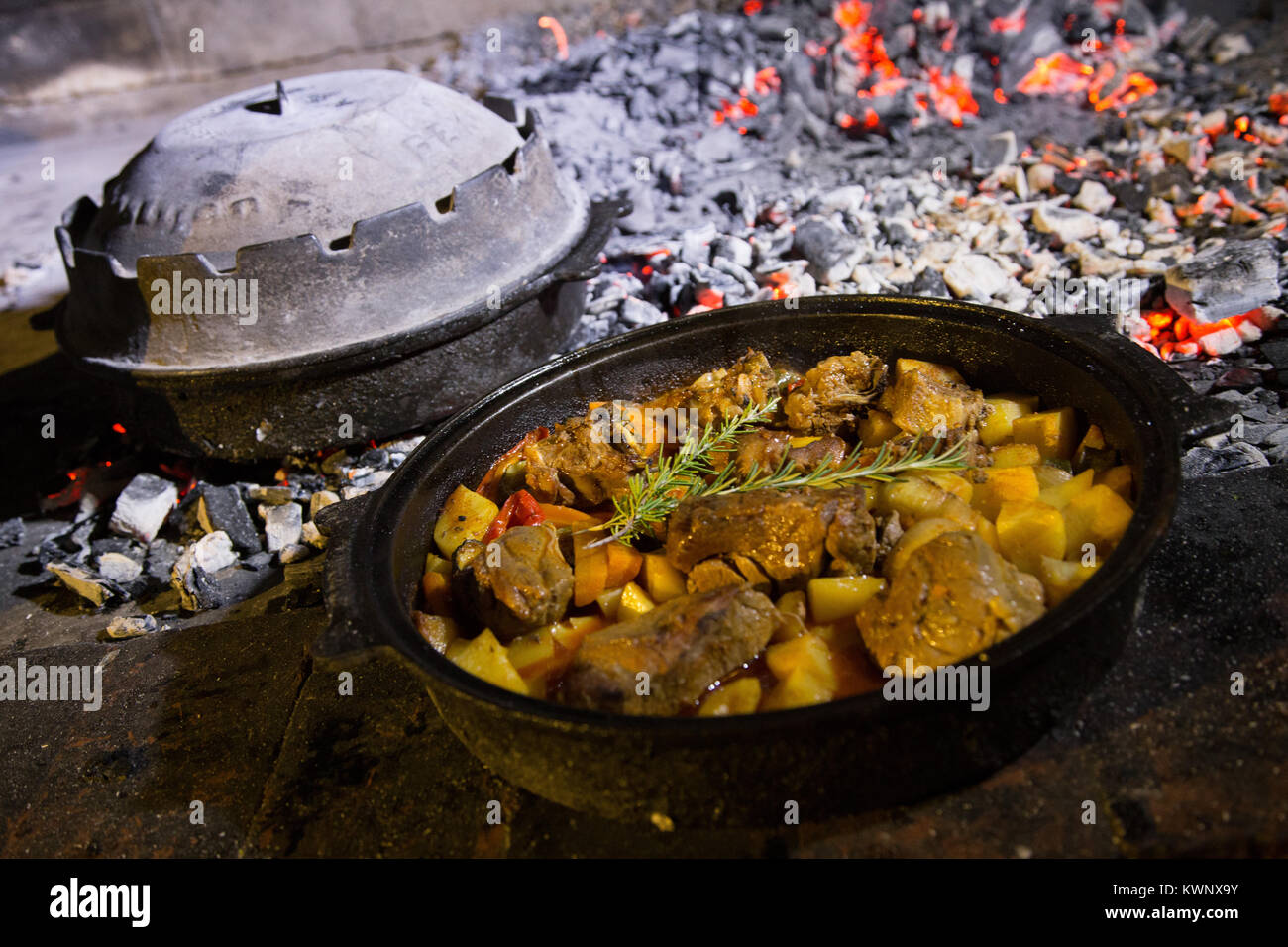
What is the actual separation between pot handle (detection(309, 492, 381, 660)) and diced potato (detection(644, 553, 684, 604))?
0.80 m

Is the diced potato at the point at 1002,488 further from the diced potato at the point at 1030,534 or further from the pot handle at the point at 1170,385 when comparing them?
the pot handle at the point at 1170,385

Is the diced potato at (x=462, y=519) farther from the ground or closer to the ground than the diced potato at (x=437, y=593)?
farther from the ground

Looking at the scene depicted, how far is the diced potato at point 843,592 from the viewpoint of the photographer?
221 cm

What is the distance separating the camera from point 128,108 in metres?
11.7

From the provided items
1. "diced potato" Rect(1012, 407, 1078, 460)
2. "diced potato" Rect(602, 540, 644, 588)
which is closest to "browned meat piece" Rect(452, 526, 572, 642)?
"diced potato" Rect(602, 540, 644, 588)

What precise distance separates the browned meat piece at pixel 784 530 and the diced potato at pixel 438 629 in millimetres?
712

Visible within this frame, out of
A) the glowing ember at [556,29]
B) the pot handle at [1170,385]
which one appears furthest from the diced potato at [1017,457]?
the glowing ember at [556,29]

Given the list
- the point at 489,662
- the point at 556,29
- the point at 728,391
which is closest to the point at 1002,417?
the point at 728,391

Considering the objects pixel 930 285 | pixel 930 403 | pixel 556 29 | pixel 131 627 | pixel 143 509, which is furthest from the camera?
pixel 556 29

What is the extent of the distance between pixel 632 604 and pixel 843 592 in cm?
60

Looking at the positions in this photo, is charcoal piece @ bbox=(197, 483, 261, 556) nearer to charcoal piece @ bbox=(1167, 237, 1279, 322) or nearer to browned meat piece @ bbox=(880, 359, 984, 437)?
browned meat piece @ bbox=(880, 359, 984, 437)

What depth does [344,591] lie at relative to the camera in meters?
2.11

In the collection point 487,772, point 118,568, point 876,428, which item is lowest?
point 118,568

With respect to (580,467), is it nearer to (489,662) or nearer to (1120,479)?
(489,662)
